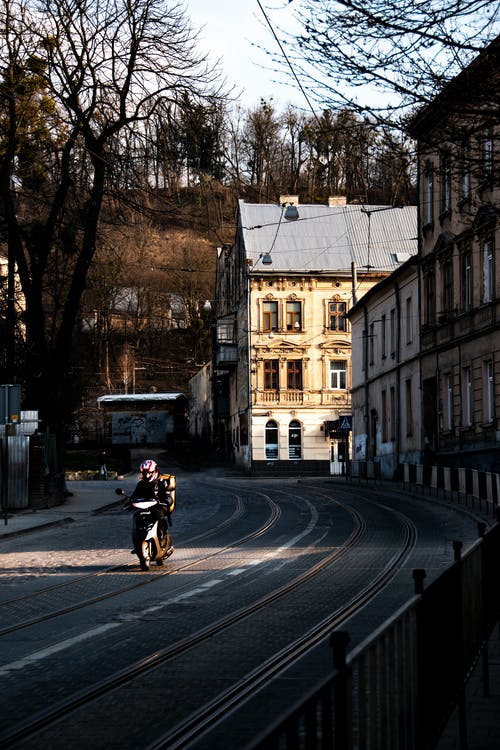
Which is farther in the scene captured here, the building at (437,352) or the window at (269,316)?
the window at (269,316)

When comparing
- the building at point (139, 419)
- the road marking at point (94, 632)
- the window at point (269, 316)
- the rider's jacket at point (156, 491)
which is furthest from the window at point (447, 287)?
the building at point (139, 419)

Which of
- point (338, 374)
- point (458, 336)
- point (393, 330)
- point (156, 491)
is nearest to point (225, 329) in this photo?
point (338, 374)

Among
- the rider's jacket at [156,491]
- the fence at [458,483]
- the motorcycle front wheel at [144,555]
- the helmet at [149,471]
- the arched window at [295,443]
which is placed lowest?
the motorcycle front wheel at [144,555]

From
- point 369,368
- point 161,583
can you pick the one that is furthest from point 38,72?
point 369,368

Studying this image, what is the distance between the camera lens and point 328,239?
243 ft

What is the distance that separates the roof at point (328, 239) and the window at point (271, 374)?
5669 mm

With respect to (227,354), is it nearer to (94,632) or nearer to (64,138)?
(64,138)

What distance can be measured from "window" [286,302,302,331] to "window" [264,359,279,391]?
234 centimetres

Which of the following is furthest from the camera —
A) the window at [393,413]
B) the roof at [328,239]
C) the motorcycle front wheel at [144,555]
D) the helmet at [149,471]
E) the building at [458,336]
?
the roof at [328,239]

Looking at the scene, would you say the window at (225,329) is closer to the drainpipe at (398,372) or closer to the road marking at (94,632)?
the drainpipe at (398,372)

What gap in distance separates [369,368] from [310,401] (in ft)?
43.9

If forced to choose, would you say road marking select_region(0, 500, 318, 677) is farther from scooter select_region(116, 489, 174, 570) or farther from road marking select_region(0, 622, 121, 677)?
scooter select_region(116, 489, 174, 570)

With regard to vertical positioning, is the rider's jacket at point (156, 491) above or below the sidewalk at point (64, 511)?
above

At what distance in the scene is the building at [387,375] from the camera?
46822mm
